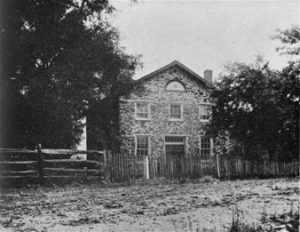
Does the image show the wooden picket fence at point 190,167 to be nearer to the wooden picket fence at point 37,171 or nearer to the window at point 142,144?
the wooden picket fence at point 37,171

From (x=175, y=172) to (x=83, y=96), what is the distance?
557 centimetres

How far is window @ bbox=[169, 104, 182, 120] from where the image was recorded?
2995 centimetres

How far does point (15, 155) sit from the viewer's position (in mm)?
17203

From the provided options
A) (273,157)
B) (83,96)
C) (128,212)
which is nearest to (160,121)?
(273,157)

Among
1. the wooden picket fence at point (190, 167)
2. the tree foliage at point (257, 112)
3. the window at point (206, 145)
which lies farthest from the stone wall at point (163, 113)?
the wooden picket fence at point (190, 167)

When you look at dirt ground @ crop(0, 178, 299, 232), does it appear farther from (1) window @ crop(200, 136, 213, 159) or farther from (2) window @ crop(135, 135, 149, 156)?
(1) window @ crop(200, 136, 213, 159)

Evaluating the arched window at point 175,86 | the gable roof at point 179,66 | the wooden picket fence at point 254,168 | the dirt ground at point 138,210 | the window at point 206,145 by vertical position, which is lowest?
the dirt ground at point 138,210

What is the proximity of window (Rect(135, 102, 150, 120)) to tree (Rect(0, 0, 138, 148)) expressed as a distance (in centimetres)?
826

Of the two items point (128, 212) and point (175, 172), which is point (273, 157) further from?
point (128, 212)

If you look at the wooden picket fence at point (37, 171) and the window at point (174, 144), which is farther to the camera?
the window at point (174, 144)

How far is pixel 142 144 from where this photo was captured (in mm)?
28688

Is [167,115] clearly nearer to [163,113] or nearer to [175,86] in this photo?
[163,113]

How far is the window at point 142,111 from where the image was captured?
94.7 feet

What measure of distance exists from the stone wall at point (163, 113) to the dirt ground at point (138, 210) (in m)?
16.1
